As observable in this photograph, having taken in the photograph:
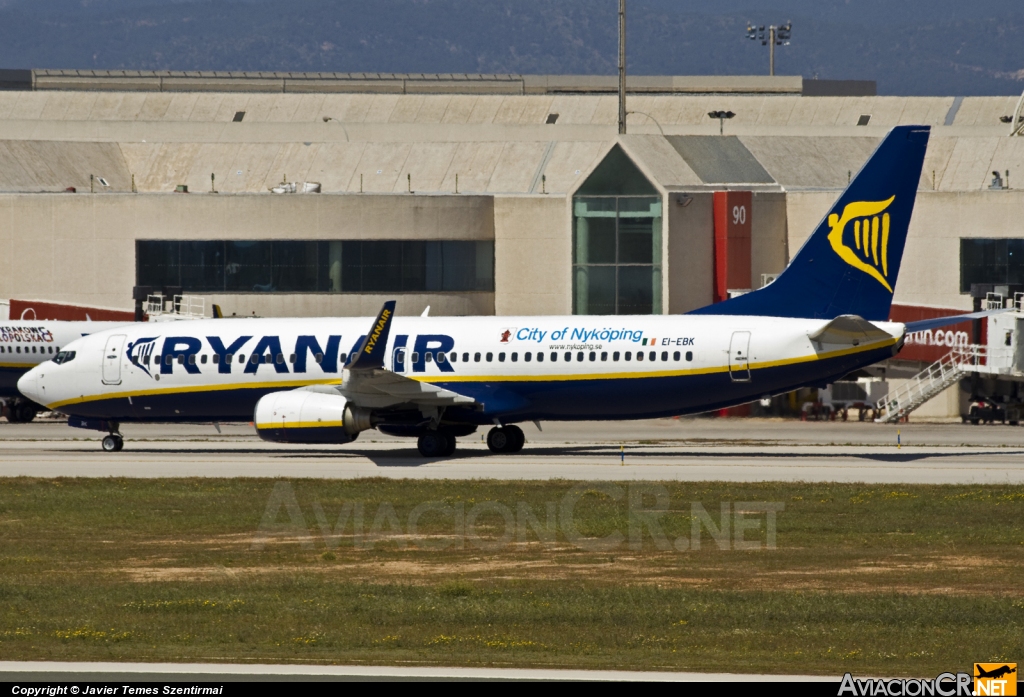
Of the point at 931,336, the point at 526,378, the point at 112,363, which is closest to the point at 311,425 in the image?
the point at 526,378

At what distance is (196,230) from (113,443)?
82.7ft

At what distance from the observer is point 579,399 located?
39.6 m

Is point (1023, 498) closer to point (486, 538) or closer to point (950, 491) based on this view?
point (950, 491)

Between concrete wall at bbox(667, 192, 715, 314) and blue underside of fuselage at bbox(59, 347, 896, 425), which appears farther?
concrete wall at bbox(667, 192, 715, 314)

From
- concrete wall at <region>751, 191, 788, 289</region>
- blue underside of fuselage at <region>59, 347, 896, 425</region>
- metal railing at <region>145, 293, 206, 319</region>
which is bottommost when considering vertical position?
blue underside of fuselage at <region>59, 347, 896, 425</region>

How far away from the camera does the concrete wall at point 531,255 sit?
66938mm

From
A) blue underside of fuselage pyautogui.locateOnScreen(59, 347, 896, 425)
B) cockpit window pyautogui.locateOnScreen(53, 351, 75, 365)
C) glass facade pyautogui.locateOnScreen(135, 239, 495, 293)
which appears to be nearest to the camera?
blue underside of fuselage pyautogui.locateOnScreen(59, 347, 896, 425)

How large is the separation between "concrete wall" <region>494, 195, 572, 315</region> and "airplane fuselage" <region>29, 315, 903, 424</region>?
82.5 ft

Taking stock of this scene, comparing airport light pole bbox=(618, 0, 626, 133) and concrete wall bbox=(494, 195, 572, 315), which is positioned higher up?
airport light pole bbox=(618, 0, 626, 133)

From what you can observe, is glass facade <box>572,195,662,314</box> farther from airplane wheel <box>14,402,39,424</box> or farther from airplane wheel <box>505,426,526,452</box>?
airplane wheel <box>14,402,39,424</box>

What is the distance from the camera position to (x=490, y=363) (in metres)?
40.4

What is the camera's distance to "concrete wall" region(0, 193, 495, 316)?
6750 centimetres

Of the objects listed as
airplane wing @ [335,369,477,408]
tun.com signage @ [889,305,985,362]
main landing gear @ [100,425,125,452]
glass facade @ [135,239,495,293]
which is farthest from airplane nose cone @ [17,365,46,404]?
tun.com signage @ [889,305,985,362]

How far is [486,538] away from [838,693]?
558 inches
